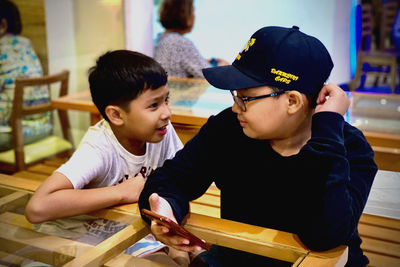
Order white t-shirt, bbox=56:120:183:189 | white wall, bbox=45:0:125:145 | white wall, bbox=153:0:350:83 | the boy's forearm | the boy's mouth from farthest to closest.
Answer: white wall, bbox=153:0:350:83 → white wall, bbox=45:0:125:145 → the boy's mouth → white t-shirt, bbox=56:120:183:189 → the boy's forearm

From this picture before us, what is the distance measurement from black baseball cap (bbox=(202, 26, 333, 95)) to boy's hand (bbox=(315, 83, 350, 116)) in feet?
0.07

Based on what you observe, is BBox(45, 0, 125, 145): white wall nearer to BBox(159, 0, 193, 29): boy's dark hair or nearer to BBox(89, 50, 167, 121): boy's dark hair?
BBox(159, 0, 193, 29): boy's dark hair

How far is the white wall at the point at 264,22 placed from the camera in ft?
12.0

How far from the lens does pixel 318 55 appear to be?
969 millimetres

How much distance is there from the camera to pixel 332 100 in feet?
3.15

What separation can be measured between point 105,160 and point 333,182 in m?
0.71

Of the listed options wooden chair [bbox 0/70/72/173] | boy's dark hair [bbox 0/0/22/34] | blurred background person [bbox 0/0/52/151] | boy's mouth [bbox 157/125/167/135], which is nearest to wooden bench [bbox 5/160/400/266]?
boy's mouth [bbox 157/125/167/135]

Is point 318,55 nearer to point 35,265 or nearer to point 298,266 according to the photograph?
point 298,266

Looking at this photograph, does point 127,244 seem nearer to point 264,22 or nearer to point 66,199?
point 66,199

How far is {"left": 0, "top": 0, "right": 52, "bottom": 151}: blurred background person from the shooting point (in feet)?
9.69

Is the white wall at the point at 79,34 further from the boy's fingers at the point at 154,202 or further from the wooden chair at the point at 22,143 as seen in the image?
the boy's fingers at the point at 154,202

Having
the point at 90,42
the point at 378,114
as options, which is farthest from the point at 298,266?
the point at 90,42

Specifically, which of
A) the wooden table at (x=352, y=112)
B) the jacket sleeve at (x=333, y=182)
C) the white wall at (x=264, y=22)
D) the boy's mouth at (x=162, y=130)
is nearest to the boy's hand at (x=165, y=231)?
the jacket sleeve at (x=333, y=182)

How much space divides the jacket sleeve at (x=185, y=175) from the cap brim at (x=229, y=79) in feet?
0.57
